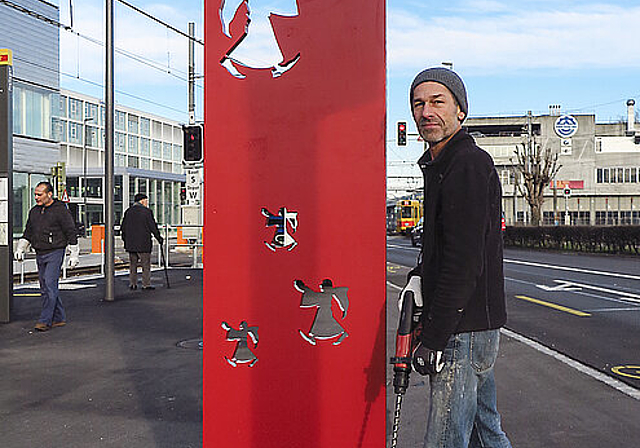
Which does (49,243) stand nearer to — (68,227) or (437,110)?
(68,227)

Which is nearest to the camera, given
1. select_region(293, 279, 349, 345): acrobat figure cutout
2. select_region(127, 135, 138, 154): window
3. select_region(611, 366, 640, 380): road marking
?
select_region(293, 279, 349, 345): acrobat figure cutout

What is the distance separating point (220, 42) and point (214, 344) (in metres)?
Answer: 1.44

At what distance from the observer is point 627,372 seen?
23.1 feet

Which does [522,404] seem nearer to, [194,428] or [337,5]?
[194,428]

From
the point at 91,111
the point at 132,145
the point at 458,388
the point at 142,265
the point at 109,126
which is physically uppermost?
the point at 91,111

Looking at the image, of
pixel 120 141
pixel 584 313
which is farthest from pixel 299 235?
pixel 120 141

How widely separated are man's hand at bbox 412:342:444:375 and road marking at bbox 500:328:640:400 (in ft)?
12.6

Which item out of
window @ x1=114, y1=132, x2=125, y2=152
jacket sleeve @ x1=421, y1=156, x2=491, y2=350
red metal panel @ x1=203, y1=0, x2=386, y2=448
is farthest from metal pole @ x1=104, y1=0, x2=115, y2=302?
window @ x1=114, y1=132, x2=125, y2=152

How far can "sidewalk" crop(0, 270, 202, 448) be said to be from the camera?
5125mm

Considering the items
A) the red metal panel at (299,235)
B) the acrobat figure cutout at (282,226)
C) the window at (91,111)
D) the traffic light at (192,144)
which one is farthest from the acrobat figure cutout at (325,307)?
the window at (91,111)

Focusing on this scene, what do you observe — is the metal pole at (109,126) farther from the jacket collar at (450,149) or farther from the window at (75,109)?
the window at (75,109)

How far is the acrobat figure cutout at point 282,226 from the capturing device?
3.56 m

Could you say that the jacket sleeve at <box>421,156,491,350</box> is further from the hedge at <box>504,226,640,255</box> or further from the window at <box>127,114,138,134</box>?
the window at <box>127,114,138,134</box>

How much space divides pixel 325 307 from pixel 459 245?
38.8 inches
